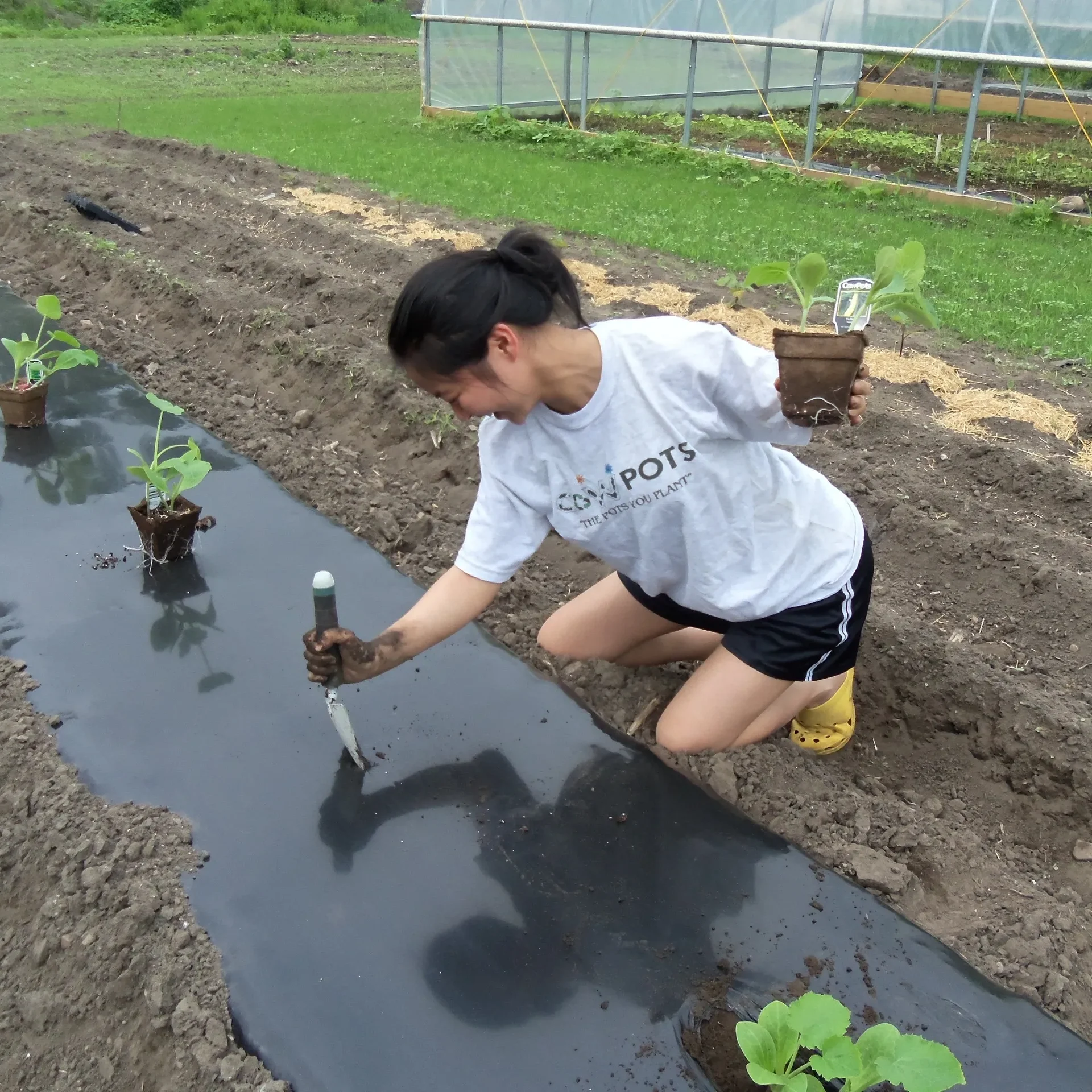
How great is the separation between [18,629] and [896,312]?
2.44 metres

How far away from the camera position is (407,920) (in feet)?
6.33

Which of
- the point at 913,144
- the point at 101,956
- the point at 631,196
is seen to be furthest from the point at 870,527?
the point at 913,144

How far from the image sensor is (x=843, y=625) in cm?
224

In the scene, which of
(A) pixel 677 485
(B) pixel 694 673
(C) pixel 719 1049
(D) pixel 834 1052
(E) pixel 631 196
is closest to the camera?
(D) pixel 834 1052

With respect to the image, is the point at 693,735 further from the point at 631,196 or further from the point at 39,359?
the point at 631,196

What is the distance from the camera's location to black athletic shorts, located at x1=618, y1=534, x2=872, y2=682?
7.21 feet

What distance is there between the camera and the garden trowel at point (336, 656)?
1899mm

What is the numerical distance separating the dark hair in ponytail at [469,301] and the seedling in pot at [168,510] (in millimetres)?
1338

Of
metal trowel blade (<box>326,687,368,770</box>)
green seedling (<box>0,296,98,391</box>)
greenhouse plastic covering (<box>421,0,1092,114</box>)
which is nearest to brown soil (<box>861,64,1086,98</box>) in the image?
greenhouse plastic covering (<box>421,0,1092,114</box>)

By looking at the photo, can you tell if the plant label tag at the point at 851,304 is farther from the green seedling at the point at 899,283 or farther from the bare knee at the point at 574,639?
the bare knee at the point at 574,639

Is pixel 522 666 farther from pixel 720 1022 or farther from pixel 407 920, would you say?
pixel 720 1022

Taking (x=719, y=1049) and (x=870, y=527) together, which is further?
(x=870, y=527)

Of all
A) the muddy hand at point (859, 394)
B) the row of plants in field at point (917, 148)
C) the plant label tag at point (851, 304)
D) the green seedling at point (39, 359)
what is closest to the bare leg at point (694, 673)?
the muddy hand at point (859, 394)

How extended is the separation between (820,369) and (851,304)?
0.52 m
